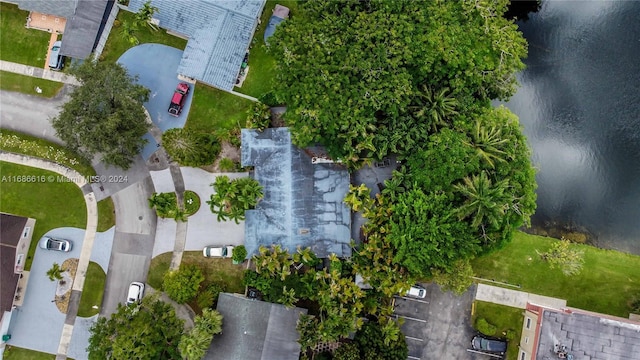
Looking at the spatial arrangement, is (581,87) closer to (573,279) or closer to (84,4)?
(573,279)

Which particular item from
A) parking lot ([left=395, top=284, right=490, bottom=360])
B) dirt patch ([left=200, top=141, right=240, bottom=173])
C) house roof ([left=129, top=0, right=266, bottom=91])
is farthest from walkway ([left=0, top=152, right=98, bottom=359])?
parking lot ([left=395, top=284, right=490, bottom=360])

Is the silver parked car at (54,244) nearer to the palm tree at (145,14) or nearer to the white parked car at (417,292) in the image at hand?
the palm tree at (145,14)

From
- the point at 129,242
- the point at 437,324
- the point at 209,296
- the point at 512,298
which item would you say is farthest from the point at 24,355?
the point at 512,298

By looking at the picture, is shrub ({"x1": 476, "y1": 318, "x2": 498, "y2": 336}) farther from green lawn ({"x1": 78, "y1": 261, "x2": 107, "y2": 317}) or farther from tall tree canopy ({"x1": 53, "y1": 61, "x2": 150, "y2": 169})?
green lawn ({"x1": 78, "y1": 261, "x2": 107, "y2": 317})

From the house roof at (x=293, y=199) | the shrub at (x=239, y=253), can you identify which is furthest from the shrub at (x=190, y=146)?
the shrub at (x=239, y=253)

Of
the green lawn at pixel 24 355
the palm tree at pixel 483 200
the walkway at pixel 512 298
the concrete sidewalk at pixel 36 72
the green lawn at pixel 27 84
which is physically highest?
the concrete sidewalk at pixel 36 72
